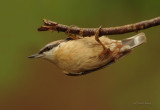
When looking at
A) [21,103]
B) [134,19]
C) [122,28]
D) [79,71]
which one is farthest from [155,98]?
[122,28]

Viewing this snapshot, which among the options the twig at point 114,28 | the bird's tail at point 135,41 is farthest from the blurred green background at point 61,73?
the twig at point 114,28

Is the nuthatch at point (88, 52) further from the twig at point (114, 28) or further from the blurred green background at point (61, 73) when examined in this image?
the blurred green background at point (61, 73)

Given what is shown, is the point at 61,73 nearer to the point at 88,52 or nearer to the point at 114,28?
the point at 88,52

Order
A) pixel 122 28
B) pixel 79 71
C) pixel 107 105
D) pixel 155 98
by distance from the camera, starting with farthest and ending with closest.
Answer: pixel 107 105 < pixel 155 98 < pixel 79 71 < pixel 122 28

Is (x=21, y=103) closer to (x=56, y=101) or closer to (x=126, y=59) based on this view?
(x=56, y=101)

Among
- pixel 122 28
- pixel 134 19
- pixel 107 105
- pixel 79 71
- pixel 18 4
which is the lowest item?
pixel 107 105
